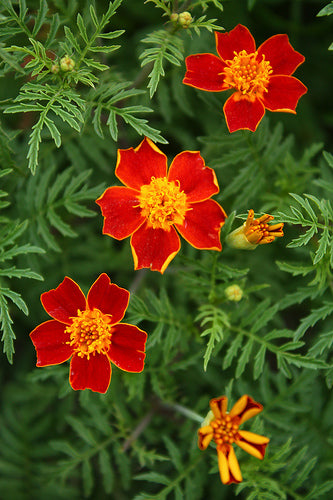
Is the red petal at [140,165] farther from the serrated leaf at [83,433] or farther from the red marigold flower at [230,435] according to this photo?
the serrated leaf at [83,433]

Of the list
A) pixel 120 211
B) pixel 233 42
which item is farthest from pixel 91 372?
pixel 233 42

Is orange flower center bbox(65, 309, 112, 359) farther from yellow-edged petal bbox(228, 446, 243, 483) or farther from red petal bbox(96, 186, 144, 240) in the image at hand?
yellow-edged petal bbox(228, 446, 243, 483)

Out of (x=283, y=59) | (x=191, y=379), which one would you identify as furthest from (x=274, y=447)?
(x=283, y=59)

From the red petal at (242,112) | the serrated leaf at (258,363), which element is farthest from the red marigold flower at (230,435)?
the red petal at (242,112)

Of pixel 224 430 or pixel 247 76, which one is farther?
pixel 247 76

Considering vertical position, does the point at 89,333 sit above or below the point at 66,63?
below

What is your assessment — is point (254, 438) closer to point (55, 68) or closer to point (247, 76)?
point (247, 76)

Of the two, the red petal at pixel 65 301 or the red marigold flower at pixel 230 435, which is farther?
the red petal at pixel 65 301
